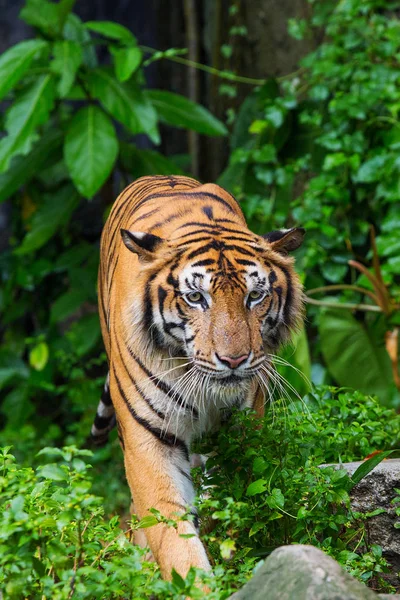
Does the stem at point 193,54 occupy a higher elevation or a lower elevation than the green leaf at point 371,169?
higher

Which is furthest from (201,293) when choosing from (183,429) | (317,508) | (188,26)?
(188,26)

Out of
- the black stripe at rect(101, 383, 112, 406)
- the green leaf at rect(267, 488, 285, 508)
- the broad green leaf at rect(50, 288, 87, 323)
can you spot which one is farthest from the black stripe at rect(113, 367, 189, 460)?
the broad green leaf at rect(50, 288, 87, 323)

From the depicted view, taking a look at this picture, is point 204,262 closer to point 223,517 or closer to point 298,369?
point 223,517

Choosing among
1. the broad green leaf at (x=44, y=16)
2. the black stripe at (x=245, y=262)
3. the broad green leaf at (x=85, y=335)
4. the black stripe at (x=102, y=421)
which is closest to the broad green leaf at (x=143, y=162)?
the broad green leaf at (x=44, y=16)

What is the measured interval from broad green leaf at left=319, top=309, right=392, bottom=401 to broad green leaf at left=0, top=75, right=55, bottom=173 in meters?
2.06

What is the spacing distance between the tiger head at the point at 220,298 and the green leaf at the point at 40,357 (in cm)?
398

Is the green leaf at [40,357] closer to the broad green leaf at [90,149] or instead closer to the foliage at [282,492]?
the broad green leaf at [90,149]

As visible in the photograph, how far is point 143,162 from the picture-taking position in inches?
231

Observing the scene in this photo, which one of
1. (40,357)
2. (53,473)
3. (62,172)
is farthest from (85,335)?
(53,473)

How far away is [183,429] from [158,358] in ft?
0.81

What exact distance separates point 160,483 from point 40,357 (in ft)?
13.5

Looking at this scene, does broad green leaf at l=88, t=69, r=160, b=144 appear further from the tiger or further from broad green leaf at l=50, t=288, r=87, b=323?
the tiger

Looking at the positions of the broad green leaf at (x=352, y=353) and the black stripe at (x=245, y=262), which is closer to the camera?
the black stripe at (x=245, y=262)

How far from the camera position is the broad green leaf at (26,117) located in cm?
508
